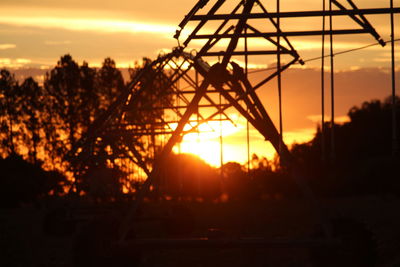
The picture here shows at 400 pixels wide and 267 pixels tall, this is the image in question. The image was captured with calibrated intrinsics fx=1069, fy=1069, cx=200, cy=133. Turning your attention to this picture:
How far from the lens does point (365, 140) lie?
54469 millimetres

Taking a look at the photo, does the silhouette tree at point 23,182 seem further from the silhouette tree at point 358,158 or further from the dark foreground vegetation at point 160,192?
the silhouette tree at point 358,158

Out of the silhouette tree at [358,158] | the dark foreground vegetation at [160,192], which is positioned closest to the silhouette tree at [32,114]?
the dark foreground vegetation at [160,192]

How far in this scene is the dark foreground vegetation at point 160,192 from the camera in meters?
24.0

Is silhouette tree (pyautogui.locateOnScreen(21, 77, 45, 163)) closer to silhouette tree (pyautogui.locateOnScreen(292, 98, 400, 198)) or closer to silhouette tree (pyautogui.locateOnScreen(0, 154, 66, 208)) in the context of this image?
silhouette tree (pyautogui.locateOnScreen(0, 154, 66, 208))

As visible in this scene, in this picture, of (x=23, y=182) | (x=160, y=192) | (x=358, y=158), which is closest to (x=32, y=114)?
(x=23, y=182)

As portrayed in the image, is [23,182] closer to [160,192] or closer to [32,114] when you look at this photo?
[32,114]

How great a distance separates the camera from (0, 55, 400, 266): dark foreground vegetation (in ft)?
78.6

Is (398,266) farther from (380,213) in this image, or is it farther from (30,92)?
(30,92)

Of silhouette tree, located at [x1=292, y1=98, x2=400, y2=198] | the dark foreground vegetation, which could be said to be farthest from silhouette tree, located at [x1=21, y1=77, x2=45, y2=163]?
silhouette tree, located at [x1=292, y1=98, x2=400, y2=198]

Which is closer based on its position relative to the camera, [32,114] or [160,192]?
[160,192]

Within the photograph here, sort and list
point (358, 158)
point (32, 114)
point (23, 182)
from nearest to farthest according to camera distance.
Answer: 1. point (358, 158)
2. point (23, 182)
3. point (32, 114)

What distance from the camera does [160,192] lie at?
3622 centimetres

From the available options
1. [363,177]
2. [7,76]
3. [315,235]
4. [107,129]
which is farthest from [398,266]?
[7,76]

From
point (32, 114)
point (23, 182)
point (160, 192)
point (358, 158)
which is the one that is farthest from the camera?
point (32, 114)
